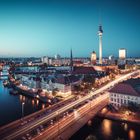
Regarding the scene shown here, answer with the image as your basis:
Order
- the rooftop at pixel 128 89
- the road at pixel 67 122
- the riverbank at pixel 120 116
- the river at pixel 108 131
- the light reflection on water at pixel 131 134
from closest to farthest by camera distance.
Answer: the road at pixel 67 122 → the river at pixel 108 131 → the light reflection on water at pixel 131 134 → the riverbank at pixel 120 116 → the rooftop at pixel 128 89

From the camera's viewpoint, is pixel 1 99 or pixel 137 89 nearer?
pixel 137 89

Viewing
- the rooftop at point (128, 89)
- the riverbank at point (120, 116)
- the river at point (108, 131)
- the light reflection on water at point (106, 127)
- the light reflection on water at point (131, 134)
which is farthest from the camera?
the rooftop at point (128, 89)

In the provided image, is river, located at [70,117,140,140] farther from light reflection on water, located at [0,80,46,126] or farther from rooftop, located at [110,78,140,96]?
light reflection on water, located at [0,80,46,126]

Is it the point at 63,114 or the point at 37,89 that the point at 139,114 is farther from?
the point at 37,89

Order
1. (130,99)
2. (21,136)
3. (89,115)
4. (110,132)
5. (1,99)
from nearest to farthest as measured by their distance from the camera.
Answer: (21,136) < (110,132) < (89,115) < (130,99) < (1,99)

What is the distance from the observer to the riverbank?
19333 millimetres

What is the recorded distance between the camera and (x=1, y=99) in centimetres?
3136

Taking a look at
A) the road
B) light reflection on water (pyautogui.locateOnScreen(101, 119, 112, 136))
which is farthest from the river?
the road

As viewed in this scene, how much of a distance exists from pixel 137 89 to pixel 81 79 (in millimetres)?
14181

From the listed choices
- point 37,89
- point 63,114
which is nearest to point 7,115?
point 63,114

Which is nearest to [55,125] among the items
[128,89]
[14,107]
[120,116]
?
[120,116]

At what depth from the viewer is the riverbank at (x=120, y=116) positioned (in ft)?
63.4

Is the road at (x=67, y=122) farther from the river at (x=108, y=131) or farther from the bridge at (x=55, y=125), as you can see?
the river at (x=108, y=131)

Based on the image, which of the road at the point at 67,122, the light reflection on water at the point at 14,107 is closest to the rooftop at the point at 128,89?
the road at the point at 67,122
